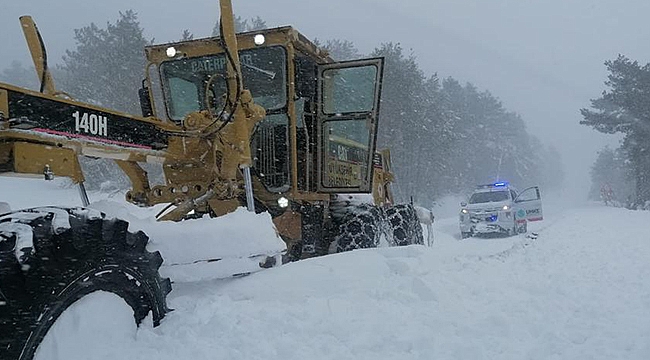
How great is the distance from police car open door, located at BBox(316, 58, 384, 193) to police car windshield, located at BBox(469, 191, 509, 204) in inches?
471

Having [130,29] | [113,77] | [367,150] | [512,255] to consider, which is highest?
[130,29]

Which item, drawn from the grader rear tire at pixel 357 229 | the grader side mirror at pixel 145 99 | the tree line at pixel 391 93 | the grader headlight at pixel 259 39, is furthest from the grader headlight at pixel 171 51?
the tree line at pixel 391 93

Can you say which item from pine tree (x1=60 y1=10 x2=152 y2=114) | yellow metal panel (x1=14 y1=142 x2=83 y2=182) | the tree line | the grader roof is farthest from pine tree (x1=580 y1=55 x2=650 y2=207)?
yellow metal panel (x1=14 y1=142 x2=83 y2=182)

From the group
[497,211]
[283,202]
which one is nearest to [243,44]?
[283,202]

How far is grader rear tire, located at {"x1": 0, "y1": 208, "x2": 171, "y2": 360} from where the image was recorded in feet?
7.84

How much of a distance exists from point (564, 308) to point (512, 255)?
3.75 meters

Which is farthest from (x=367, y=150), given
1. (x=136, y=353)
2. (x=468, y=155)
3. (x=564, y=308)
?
(x=468, y=155)

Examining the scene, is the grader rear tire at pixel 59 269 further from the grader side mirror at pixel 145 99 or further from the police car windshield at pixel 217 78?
the grader side mirror at pixel 145 99

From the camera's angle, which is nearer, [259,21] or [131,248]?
[131,248]

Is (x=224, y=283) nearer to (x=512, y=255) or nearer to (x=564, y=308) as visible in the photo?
(x=564, y=308)

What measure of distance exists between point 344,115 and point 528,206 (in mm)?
13558

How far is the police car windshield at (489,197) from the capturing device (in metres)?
18.4

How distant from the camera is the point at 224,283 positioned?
162 inches

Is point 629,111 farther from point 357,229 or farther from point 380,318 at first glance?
point 380,318
